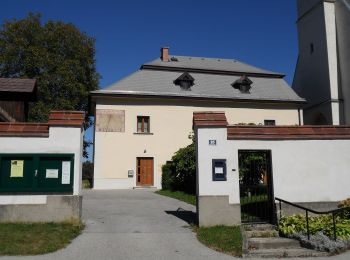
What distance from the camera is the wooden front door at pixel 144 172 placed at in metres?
27.1

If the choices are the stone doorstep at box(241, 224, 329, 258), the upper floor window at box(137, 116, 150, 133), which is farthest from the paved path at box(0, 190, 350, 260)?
the upper floor window at box(137, 116, 150, 133)

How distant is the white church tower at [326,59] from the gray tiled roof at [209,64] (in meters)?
3.38

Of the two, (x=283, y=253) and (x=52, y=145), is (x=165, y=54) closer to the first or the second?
(x=52, y=145)

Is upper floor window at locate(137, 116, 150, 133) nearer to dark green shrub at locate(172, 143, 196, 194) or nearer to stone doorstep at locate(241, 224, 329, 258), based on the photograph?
dark green shrub at locate(172, 143, 196, 194)

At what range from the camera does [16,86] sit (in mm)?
18438

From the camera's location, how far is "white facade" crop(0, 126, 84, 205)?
10328mm

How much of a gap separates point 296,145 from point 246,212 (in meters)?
2.53

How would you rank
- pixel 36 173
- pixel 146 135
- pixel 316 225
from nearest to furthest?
pixel 316 225, pixel 36 173, pixel 146 135

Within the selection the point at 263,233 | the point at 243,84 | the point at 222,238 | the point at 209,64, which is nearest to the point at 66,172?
the point at 222,238

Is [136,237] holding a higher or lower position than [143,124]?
lower

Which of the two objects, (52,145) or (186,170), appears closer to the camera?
(52,145)

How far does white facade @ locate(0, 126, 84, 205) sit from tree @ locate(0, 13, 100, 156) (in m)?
22.8

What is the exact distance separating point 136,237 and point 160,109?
19.3 metres

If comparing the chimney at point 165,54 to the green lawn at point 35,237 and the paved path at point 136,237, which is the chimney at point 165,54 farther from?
the green lawn at point 35,237
